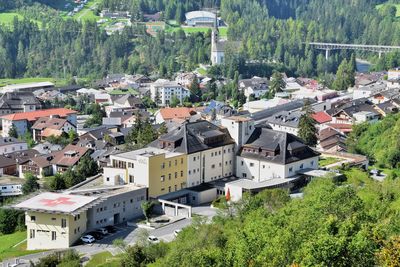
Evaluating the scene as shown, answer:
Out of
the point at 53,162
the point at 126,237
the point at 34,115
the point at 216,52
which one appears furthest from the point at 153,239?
the point at 216,52

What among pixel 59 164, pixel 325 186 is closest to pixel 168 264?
pixel 325 186

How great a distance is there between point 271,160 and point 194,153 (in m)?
3.11

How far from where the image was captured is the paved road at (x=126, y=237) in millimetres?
21781

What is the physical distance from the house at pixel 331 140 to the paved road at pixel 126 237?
11910 millimetres

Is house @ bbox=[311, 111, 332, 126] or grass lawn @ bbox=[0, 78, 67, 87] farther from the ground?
house @ bbox=[311, 111, 332, 126]

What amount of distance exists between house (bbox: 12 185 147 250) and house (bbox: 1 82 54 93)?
34.8 meters

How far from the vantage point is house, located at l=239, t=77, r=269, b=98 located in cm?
5566

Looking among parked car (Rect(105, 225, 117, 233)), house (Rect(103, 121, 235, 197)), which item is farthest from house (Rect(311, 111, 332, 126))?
parked car (Rect(105, 225, 117, 233))

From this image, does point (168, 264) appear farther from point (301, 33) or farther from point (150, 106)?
point (301, 33)

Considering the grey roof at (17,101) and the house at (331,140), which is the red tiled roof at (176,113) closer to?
the house at (331,140)

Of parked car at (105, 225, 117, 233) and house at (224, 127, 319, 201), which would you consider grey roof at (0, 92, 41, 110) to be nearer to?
house at (224, 127, 319, 201)

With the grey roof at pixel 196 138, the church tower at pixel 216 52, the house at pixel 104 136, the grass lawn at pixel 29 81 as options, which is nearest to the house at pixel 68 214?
the grey roof at pixel 196 138

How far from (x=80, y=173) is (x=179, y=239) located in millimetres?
11062

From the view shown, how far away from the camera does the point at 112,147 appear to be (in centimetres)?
3572
